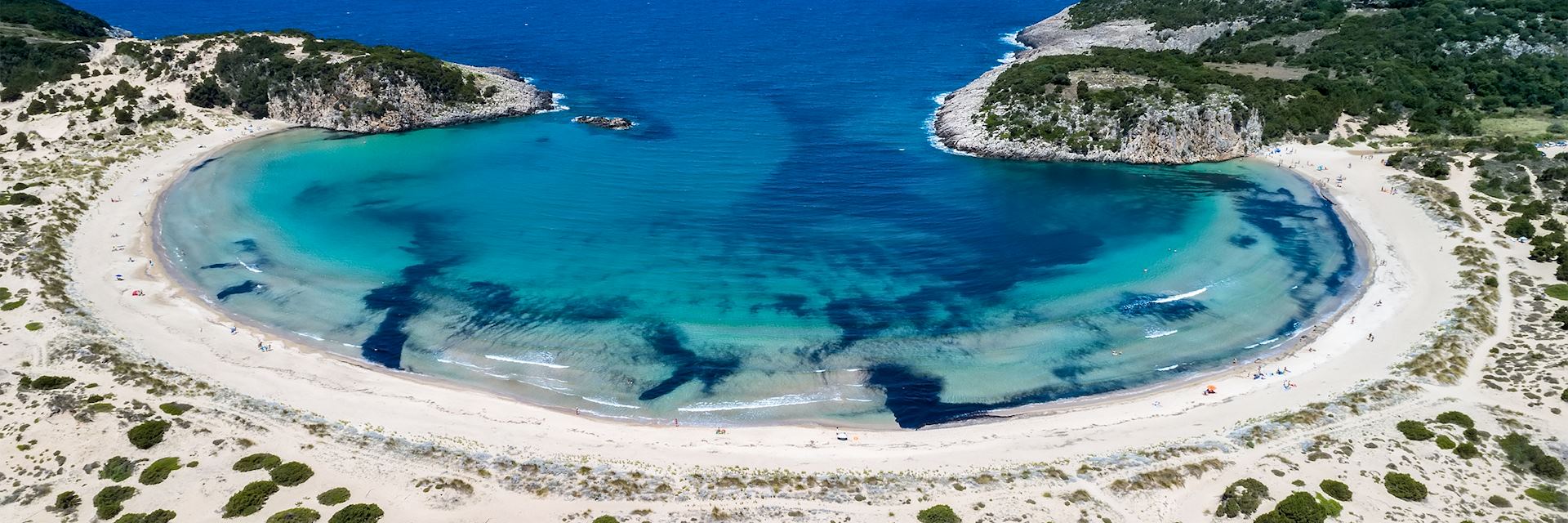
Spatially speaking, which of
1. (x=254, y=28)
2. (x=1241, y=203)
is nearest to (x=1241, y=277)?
(x=1241, y=203)

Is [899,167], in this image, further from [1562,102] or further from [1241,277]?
[1562,102]

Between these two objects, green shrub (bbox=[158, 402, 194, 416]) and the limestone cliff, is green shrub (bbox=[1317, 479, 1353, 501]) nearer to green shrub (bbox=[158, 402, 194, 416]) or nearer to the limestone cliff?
green shrub (bbox=[158, 402, 194, 416])

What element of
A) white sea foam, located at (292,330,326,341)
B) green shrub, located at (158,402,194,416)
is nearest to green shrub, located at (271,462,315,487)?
green shrub, located at (158,402,194,416)

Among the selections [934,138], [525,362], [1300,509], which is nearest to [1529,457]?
[1300,509]

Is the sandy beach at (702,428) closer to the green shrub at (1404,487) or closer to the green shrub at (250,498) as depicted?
the green shrub at (250,498)

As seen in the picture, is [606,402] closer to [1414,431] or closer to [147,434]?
[147,434]

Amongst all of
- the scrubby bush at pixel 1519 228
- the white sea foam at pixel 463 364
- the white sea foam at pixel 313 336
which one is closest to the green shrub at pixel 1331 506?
the white sea foam at pixel 463 364
